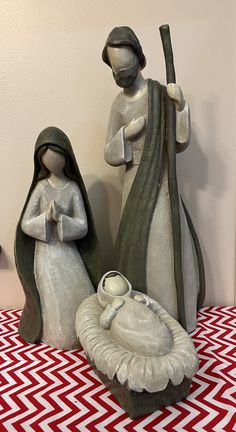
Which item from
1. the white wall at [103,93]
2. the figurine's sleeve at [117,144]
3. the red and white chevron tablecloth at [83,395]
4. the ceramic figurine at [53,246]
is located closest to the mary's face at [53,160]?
the ceramic figurine at [53,246]

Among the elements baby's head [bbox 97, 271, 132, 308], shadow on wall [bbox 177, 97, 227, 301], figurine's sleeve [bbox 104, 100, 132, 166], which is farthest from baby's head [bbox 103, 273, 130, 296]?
shadow on wall [bbox 177, 97, 227, 301]

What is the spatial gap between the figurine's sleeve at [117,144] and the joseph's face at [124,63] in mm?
96

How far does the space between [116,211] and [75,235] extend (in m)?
0.31

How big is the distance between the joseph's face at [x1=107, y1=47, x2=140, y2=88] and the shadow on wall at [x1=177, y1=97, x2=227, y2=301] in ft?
1.20

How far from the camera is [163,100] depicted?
3.38 ft

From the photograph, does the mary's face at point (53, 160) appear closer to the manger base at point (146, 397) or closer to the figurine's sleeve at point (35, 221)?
the figurine's sleeve at point (35, 221)

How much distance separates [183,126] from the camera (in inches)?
39.9

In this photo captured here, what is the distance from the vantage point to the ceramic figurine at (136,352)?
752mm

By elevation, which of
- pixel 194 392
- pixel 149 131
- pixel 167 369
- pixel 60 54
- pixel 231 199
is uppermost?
pixel 60 54

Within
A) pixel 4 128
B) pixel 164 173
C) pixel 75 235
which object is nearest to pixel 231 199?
pixel 164 173

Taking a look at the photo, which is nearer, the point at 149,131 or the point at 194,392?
the point at 194,392

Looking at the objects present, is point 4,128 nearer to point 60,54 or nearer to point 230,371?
point 60,54

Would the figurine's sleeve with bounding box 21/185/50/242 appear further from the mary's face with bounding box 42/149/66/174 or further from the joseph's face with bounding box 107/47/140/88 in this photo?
the joseph's face with bounding box 107/47/140/88

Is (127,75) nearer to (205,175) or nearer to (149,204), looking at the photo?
(149,204)
